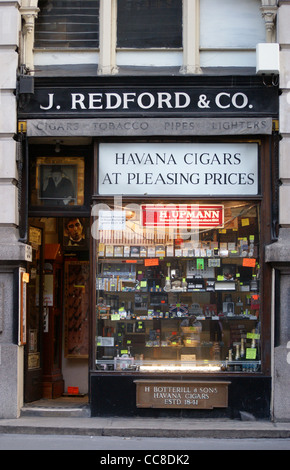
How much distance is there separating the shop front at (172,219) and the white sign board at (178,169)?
0.02m

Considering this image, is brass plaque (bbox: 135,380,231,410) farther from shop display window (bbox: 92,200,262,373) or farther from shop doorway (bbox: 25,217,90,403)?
shop doorway (bbox: 25,217,90,403)

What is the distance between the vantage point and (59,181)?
14180 millimetres

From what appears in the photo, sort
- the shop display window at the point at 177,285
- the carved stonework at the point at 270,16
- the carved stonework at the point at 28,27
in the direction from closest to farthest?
the shop display window at the point at 177,285 → the carved stonework at the point at 270,16 → the carved stonework at the point at 28,27

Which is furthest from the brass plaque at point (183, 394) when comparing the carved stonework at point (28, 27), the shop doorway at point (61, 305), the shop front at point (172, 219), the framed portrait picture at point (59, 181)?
the carved stonework at point (28, 27)

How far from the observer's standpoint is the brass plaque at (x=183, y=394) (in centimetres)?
1305

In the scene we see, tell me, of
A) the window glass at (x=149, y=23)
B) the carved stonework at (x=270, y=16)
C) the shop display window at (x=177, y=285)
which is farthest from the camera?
the window glass at (x=149, y=23)

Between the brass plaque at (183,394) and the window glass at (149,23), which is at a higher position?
the window glass at (149,23)

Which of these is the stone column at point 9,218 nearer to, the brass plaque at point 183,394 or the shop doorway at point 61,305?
the shop doorway at point 61,305

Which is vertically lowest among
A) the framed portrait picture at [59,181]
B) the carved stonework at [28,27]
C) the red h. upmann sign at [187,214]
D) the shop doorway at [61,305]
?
the shop doorway at [61,305]

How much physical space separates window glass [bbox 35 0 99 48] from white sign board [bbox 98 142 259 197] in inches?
76.6

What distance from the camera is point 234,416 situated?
13055 millimetres

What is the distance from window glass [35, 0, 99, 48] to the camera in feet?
45.9

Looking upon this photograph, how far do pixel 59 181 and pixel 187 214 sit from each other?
2.35 m

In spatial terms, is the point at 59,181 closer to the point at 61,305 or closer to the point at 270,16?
the point at 61,305
